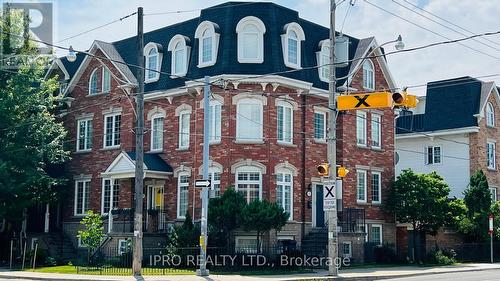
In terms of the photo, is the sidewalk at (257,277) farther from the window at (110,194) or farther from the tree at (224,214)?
the window at (110,194)

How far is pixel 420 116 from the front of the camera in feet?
158

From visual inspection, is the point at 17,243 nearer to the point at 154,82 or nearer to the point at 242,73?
the point at 154,82

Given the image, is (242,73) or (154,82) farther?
(154,82)

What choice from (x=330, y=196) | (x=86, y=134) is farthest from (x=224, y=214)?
(x=86, y=134)

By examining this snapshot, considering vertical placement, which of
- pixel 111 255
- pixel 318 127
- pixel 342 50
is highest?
pixel 342 50

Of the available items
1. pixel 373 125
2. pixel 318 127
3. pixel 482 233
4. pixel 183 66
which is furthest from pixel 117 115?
pixel 482 233

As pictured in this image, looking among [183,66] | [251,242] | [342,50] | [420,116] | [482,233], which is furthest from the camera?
[420,116]

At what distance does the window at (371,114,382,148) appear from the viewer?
37.5m

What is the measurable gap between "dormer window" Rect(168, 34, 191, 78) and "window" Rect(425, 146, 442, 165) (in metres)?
20.6

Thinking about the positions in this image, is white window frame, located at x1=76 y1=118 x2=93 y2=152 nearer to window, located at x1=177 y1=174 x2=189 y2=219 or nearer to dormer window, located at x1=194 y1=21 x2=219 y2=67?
window, located at x1=177 y1=174 x2=189 y2=219

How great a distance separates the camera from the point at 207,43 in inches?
1294

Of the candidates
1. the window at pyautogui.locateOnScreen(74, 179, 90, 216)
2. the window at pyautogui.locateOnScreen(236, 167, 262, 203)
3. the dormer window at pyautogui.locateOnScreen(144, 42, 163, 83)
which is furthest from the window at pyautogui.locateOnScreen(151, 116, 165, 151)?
the window at pyautogui.locateOnScreen(236, 167, 262, 203)

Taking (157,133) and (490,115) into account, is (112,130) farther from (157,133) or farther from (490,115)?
(490,115)

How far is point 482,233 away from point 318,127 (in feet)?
42.7
